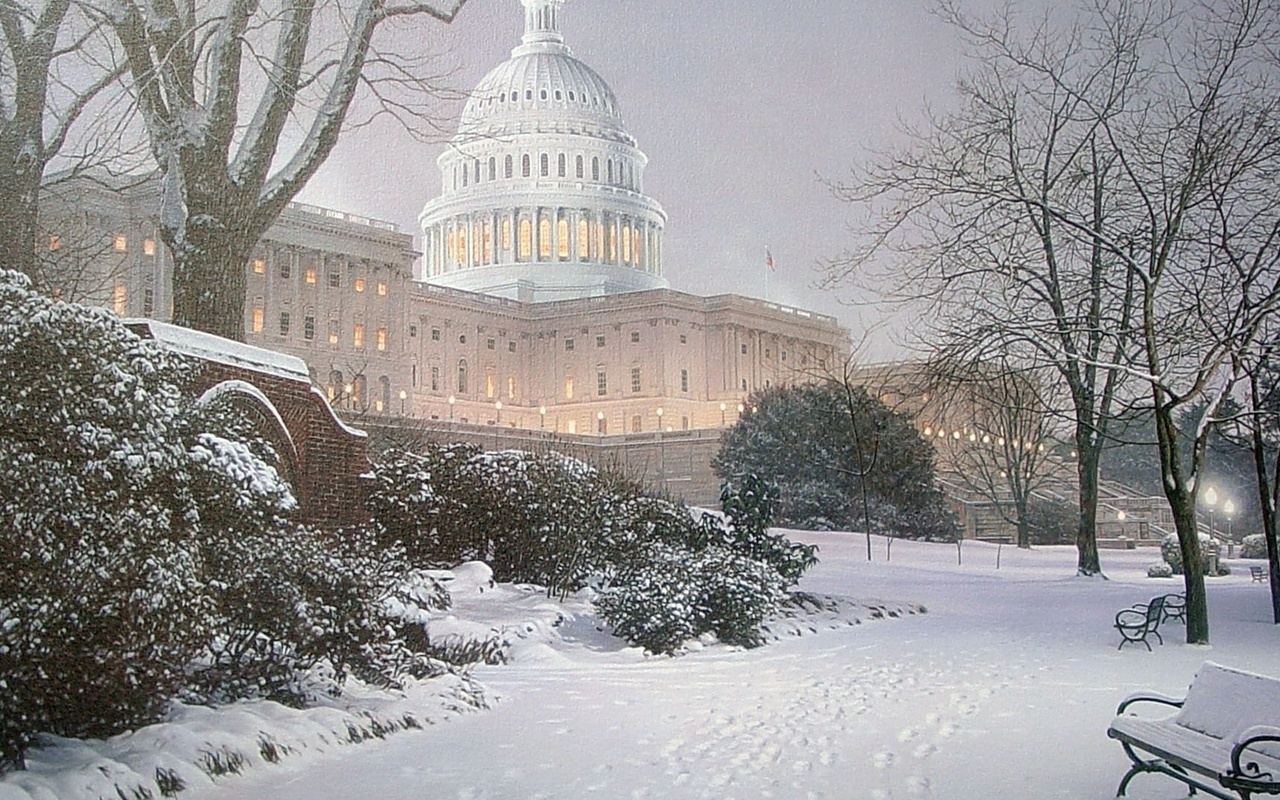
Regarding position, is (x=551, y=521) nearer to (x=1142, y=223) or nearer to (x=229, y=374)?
(x=229, y=374)

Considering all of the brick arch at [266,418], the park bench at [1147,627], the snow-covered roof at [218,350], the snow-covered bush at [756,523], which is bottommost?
the park bench at [1147,627]

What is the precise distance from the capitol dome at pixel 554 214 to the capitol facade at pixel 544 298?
0.12m

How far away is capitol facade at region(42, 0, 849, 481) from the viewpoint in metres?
43.5

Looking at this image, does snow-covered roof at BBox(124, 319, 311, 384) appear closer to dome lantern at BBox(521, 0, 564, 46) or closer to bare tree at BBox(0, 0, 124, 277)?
bare tree at BBox(0, 0, 124, 277)

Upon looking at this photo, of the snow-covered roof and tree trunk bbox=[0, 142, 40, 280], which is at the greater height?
tree trunk bbox=[0, 142, 40, 280]

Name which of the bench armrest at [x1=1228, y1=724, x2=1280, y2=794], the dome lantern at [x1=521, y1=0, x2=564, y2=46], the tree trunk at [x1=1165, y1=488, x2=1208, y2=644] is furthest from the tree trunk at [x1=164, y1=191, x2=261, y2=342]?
the dome lantern at [x1=521, y1=0, x2=564, y2=46]

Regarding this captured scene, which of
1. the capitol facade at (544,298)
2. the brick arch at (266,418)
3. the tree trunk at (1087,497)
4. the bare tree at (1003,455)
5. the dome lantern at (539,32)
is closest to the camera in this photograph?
the brick arch at (266,418)

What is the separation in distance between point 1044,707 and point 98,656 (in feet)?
16.6

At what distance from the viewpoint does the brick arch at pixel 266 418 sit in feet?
29.6

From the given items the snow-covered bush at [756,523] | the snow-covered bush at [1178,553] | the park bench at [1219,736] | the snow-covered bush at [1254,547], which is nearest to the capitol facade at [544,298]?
the snow-covered bush at [1254,547]

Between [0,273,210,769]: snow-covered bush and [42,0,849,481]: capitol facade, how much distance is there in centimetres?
2893

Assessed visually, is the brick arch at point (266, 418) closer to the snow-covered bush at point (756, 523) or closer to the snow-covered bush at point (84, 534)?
the snow-covered bush at point (84, 534)

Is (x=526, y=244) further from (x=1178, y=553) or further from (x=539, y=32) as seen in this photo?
(x=1178, y=553)

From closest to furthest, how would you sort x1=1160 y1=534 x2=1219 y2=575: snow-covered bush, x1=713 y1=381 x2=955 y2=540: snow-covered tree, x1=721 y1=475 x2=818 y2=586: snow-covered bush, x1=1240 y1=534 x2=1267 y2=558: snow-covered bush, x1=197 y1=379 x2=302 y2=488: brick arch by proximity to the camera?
x1=197 y1=379 x2=302 y2=488: brick arch
x1=721 y1=475 x2=818 y2=586: snow-covered bush
x1=1160 y1=534 x2=1219 y2=575: snow-covered bush
x1=713 y1=381 x2=955 y2=540: snow-covered tree
x1=1240 y1=534 x2=1267 y2=558: snow-covered bush
